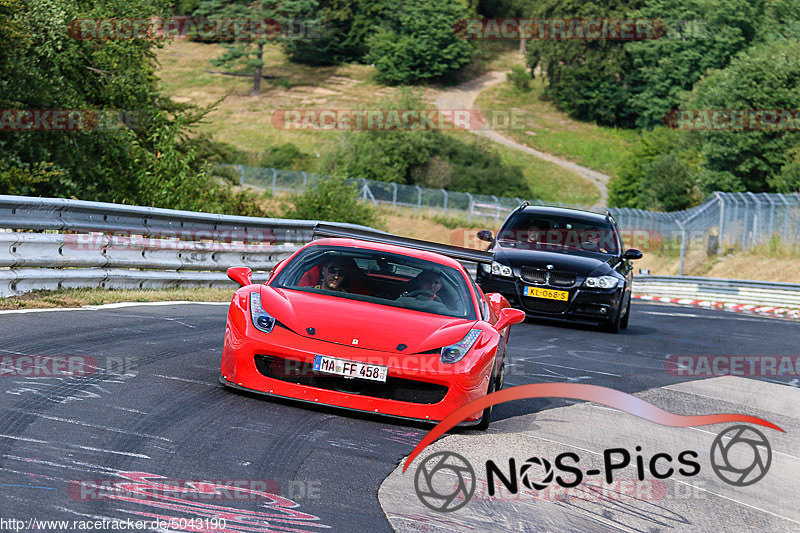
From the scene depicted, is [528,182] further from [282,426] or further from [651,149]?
[282,426]

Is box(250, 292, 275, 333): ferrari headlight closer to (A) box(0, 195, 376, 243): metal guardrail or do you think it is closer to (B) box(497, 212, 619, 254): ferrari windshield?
(A) box(0, 195, 376, 243): metal guardrail

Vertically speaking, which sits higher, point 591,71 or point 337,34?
point 337,34

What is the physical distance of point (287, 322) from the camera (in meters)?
7.70

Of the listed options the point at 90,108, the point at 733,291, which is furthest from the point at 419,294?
the point at 733,291

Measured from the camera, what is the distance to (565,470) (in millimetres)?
6801

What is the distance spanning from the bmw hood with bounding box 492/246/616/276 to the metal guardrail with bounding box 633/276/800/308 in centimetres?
1664

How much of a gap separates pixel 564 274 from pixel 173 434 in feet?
34.1

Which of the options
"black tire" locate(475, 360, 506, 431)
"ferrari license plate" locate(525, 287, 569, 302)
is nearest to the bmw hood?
"ferrari license plate" locate(525, 287, 569, 302)

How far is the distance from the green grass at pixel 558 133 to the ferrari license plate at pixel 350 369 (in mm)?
90953

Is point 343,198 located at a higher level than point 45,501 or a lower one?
lower

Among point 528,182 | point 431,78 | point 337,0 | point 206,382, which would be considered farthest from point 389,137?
point 206,382

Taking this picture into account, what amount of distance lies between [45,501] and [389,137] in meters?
72.7

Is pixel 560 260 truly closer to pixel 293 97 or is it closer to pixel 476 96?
pixel 293 97

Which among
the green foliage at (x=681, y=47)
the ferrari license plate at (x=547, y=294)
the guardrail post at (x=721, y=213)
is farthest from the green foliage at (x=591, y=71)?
the ferrari license plate at (x=547, y=294)
